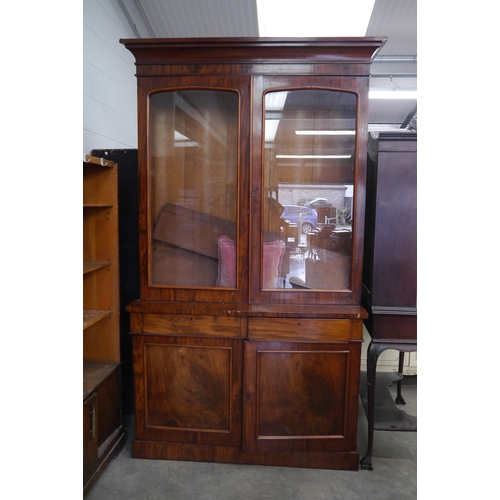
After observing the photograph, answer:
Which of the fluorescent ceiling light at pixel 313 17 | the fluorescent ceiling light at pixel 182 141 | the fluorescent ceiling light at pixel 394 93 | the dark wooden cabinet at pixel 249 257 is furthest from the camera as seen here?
the fluorescent ceiling light at pixel 394 93

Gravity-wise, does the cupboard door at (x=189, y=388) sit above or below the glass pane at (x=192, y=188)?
below

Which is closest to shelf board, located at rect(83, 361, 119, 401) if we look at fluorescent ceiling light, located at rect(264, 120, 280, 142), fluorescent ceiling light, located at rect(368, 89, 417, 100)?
fluorescent ceiling light, located at rect(264, 120, 280, 142)

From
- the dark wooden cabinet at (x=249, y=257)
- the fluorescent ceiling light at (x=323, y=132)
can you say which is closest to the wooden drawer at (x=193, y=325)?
the dark wooden cabinet at (x=249, y=257)

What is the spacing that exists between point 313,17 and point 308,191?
171 cm

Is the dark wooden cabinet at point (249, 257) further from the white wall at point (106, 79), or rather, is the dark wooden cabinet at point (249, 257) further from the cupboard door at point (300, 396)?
the white wall at point (106, 79)

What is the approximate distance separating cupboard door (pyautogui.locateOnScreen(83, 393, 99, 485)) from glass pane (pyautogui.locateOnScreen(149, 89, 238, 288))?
0.66 m

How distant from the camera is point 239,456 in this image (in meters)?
1.93

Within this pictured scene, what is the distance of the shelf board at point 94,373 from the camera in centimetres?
178

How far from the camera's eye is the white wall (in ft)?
7.25

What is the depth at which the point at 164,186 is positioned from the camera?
6.49ft

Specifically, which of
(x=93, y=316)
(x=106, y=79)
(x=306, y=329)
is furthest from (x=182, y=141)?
(x=306, y=329)

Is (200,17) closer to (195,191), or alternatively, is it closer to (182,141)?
(182,141)

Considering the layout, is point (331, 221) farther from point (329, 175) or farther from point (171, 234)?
point (171, 234)
